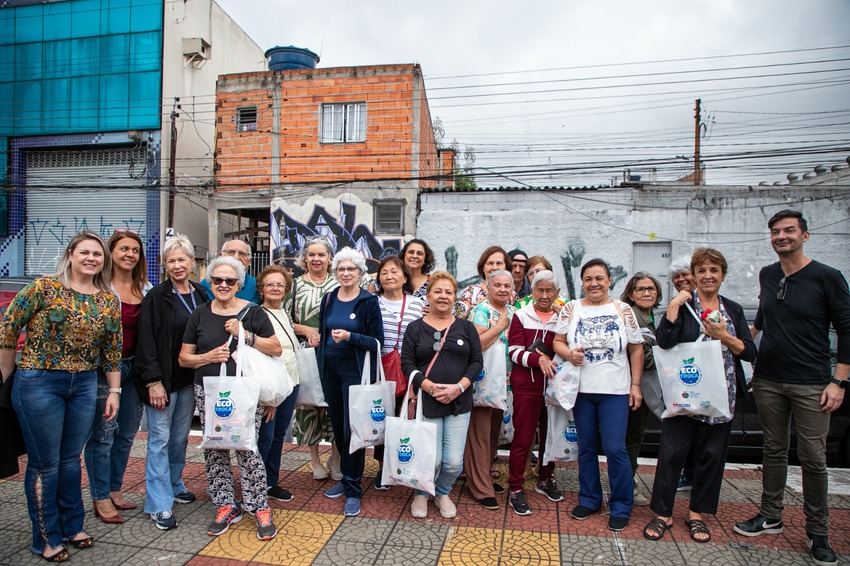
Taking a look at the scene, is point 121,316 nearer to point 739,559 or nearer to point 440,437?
point 440,437

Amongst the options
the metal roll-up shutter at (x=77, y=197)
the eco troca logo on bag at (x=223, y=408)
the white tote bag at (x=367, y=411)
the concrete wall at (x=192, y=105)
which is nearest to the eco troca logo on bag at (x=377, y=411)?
A: the white tote bag at (x=367, y=411)

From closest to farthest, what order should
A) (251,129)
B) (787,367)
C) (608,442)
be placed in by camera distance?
(787,367)
(608,442)
(251,129)

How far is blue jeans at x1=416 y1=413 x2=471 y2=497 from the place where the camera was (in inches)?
149

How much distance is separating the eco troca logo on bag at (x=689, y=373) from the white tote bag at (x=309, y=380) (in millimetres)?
2602

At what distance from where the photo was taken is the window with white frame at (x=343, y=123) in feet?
50.5

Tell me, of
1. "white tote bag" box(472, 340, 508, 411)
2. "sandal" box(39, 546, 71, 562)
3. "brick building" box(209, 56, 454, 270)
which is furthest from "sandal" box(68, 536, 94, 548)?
"brick building" box(209, 56, 454, 270)

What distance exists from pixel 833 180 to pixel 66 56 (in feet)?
81.2

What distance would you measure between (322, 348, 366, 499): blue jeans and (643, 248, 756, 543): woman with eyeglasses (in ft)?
6.72

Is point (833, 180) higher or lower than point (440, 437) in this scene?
higher

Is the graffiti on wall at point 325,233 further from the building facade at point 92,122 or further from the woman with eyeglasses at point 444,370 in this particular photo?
the woman with eyeglasses at point 444,370

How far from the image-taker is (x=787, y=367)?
136 inches

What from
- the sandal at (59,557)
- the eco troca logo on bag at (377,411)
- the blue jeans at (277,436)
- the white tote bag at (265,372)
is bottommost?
the sandal at (59,557)

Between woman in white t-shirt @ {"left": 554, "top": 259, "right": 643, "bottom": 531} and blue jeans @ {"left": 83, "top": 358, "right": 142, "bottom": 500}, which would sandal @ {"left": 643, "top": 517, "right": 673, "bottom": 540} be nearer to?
woman in white t-shirt @ {"left": 554, "top": 259, "right": 643, "bottom": 531}

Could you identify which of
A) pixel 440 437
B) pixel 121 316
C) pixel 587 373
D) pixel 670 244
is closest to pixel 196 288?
pixel 121 316
